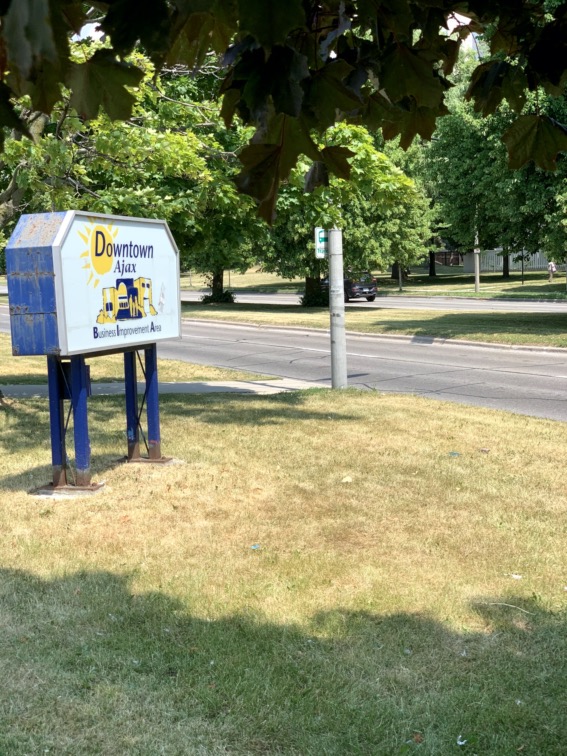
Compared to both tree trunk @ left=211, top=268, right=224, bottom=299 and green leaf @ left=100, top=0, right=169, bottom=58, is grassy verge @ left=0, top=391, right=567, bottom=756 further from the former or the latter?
tree trunk @ left=211, top=268, right=224, bottom=299

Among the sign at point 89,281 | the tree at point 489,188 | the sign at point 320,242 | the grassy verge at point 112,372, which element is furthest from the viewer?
the tree at point 489,188

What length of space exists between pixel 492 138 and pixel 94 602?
2198 cm

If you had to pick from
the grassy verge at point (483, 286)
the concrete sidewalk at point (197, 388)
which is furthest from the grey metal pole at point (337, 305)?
the grassy verge at point (483, 286)

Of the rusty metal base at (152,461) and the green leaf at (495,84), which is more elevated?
the green leaf at (495,84)

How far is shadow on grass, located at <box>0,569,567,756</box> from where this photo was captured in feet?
11.5

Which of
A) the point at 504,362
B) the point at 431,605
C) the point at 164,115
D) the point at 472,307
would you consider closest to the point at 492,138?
the point at 504,362

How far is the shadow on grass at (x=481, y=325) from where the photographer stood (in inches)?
902

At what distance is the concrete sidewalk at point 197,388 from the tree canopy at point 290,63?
11228 millimetres

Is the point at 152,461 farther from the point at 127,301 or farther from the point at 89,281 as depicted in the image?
the point at 89,281

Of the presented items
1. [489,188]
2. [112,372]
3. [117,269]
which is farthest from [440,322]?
[117,269]

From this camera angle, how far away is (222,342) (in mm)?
24672

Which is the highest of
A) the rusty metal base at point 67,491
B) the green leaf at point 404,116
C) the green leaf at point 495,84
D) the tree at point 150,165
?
the tree at point 150,165

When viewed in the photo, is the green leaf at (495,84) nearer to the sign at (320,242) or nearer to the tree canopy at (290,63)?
the tree canopy at (290,63)

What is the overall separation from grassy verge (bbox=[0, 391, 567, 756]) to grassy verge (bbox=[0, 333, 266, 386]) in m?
8.09
